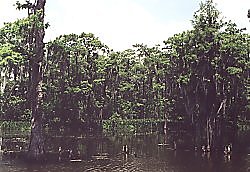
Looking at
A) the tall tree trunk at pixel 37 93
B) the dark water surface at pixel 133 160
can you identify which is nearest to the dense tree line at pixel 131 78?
the tall tree trunk at pixel 37 93

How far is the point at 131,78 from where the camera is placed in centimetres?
8369

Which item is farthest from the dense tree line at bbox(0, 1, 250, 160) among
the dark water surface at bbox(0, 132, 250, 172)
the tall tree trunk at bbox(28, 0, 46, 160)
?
the dark water surface at bbox(0, 132, 250, 172)

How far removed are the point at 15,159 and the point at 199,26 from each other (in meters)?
23.2

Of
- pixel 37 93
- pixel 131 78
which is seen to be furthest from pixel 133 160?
pixel 131 78

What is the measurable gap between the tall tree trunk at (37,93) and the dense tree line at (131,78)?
3.1 inches

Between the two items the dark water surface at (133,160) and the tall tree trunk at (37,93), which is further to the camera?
the tall tree trunk at (37,93)

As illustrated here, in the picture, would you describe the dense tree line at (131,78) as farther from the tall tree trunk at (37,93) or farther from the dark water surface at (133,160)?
the dark water surface at (133,160)

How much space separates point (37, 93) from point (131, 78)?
49991mm

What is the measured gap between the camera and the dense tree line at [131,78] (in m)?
36.4

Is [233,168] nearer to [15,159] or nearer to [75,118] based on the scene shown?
[15,159]

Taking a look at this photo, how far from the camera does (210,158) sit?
3828 cm

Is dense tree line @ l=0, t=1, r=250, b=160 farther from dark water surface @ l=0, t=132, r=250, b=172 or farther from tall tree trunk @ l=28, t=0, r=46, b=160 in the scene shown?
dark water surface @ l=0, t=132, r=250, b=172

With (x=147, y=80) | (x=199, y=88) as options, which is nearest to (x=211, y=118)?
(x=199, y=88)

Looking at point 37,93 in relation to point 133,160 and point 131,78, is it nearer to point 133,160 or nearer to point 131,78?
point 133,160
